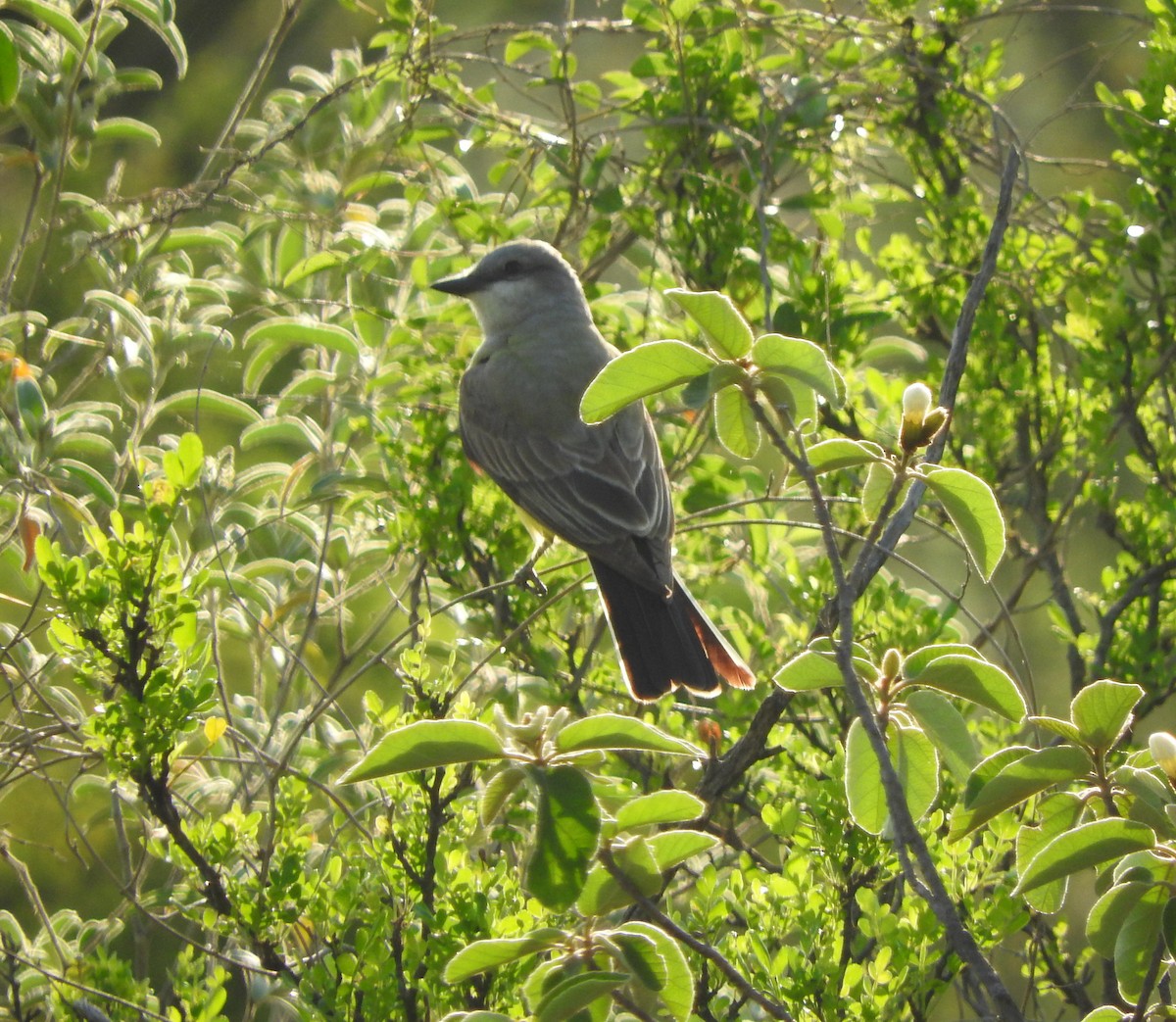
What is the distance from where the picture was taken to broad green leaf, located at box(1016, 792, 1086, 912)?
140cm

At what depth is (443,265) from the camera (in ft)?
10.8

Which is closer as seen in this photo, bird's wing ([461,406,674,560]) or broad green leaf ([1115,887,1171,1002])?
broad green leaf ([1115,887,1171,1002])

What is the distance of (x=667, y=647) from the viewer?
9.05 ft

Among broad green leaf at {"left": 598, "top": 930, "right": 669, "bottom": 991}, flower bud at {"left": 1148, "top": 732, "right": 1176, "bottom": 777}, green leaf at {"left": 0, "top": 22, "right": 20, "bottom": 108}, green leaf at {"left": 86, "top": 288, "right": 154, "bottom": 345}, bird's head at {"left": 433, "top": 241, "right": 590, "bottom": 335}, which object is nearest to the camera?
flower bud at {"left": 1148, "top": 732, "right": 1176, "bottom": 777}

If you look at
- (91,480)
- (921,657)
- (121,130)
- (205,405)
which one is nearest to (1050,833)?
(921,657)

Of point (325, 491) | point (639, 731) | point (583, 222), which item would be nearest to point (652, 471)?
point (583, 222)

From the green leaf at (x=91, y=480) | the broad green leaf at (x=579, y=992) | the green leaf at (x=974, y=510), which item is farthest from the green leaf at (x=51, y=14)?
the broad green leaf at (x=579, y=992)

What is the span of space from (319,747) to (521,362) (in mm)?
1510

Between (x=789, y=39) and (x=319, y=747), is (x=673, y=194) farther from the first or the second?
(x=319, y=747)

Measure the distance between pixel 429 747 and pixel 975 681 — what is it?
522mm

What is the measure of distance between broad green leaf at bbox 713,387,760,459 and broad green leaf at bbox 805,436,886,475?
3.6 inches

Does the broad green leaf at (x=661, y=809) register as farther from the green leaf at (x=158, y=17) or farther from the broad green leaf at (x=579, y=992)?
the green leaf at (x=158, y=17)

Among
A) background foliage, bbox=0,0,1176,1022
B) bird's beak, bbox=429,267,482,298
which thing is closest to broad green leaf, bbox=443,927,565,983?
background foliage, bbox=0,0,1176,1022

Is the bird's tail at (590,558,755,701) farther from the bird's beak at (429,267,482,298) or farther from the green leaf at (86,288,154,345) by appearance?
the green leaf at (86,288,154,345)
